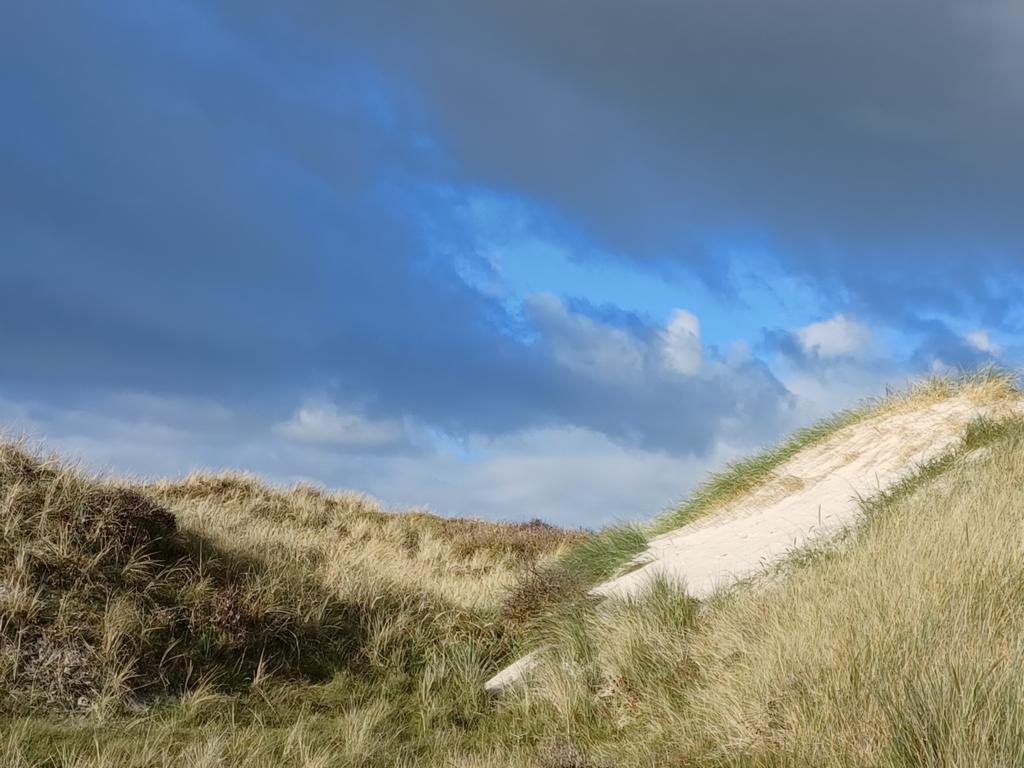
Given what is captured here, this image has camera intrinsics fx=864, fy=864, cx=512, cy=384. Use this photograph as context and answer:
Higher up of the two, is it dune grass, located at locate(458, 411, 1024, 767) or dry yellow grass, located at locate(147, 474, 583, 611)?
dry yellow grass, located at locate(147, 474, 583, 611)

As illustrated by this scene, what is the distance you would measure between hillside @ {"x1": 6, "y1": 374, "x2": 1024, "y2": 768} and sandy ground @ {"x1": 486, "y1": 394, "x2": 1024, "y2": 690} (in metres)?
0.25

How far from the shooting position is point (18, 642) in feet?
26.4

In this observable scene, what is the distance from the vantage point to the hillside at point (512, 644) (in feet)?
16.2

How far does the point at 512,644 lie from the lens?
33.7ft

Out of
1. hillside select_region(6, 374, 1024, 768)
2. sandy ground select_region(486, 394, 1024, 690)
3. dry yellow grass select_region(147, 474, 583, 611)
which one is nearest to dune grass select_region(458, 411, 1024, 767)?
hillside select_region(6, 374, 1024, 768)

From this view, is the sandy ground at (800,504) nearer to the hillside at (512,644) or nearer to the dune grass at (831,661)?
the hillside at (512,644)

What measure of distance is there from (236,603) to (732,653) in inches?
217

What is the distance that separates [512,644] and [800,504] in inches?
176

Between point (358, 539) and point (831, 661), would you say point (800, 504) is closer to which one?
point (831, 661)

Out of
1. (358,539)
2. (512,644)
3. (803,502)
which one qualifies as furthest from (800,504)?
(358,539)

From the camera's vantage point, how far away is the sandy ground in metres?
9.90

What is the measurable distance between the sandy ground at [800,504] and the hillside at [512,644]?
0.25m

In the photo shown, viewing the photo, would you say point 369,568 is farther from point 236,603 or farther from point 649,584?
point 649,584

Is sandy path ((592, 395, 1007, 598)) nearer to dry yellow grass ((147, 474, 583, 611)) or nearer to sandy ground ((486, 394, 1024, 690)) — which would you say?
sandy ground ((486, 394, 1024, 690))
